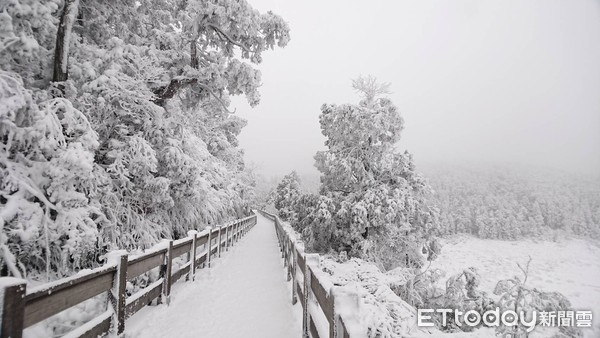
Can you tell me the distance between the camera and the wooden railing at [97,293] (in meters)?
2.03

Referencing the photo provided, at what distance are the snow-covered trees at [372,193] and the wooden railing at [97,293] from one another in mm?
9440

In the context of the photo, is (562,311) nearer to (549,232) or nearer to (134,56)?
(134,56)

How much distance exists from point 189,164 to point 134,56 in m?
2.91

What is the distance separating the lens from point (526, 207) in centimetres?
9194

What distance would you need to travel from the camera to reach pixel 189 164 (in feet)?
25.2

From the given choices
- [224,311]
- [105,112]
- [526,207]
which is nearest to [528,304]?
[224,311]

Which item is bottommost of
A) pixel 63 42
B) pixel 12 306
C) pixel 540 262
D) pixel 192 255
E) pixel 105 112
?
pixel 540 262

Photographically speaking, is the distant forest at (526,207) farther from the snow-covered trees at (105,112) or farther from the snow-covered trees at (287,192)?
the snow-covered trees at (105,112)

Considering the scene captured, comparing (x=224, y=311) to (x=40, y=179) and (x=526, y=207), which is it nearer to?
(x=40, y=179)

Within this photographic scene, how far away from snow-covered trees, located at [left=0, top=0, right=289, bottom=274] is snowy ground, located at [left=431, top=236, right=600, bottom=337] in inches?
1348

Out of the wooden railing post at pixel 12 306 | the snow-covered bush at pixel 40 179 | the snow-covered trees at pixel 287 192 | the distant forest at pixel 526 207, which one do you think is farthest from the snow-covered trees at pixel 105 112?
the distant forest at pixel 526 207

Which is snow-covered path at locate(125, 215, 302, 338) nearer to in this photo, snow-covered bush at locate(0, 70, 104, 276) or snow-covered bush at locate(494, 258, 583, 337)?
snow-covered bush at locate(0, 70, 104, 276)

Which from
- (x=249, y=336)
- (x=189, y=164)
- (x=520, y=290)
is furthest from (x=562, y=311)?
(x=189, y=164)

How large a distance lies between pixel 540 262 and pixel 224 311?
2967 inches
